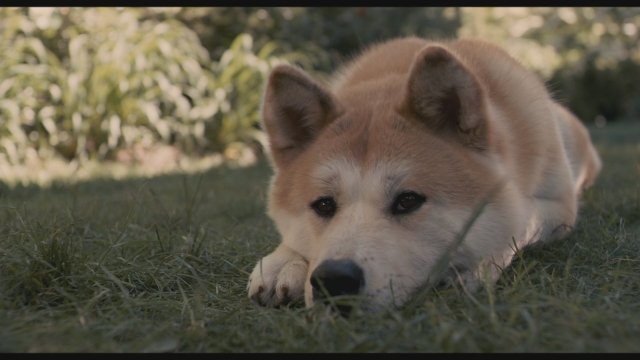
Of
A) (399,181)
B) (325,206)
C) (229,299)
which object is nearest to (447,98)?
(399,181)

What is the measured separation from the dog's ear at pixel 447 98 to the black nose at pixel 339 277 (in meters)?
0.76

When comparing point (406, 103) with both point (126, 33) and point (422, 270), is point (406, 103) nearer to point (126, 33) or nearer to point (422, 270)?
point (422, 270)

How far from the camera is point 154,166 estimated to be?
721cm

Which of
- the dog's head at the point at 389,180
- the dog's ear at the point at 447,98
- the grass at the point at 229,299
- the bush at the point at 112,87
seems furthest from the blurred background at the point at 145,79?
the dog's ear at the point at 447,98

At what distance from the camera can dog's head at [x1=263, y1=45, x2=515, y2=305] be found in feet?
7.07

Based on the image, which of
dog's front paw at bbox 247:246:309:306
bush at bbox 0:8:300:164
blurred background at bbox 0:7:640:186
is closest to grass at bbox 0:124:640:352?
dog's front paw at bbox 247:246:309:306

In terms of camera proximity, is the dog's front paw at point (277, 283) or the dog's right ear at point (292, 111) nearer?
the dog's front paw at point (277, 283)

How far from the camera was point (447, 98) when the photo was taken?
255cm

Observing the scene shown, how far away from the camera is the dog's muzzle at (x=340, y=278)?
2.03m

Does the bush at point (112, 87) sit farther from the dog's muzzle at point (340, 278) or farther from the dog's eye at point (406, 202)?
the dog's muzzle at point (340, 278)

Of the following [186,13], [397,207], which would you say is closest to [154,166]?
[186,13]

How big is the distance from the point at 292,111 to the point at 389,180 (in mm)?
655

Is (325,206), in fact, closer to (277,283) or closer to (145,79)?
(277,283)

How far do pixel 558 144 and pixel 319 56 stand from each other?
614cm
